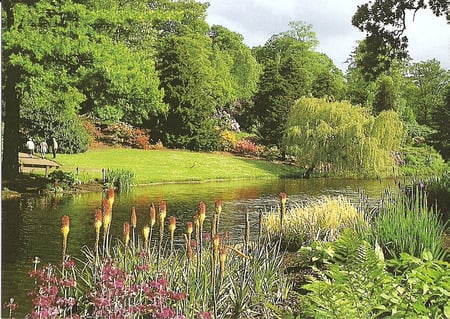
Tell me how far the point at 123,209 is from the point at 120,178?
30 centimetres

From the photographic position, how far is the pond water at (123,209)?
12.6 ft

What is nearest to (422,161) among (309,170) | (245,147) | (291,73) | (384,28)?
(309,170)

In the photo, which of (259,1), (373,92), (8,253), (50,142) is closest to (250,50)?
(259,1)

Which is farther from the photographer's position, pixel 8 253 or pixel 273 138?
pixel 273 138

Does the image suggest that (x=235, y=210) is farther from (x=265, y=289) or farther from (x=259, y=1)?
(x=259, y=1)

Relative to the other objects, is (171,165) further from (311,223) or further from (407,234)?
(407,234)

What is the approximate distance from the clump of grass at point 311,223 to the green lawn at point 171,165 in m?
0.39

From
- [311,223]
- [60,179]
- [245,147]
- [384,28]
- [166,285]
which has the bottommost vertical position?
[166,285]

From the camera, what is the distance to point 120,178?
4.35 m

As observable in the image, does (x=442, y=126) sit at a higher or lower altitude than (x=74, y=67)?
lower

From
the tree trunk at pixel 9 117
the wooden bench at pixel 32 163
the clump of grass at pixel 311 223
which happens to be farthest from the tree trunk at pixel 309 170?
the tree trunk at pixel 9 117

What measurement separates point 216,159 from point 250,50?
0.84 metres

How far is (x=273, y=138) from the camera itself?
4.43 m

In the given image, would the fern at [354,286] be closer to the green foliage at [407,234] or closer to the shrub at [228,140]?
the green foliage at [407,234]
